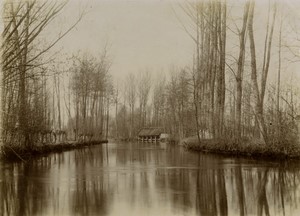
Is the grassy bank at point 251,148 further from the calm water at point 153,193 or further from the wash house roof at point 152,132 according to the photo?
the wash house roof at point 152,132

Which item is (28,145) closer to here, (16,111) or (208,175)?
(16,111)

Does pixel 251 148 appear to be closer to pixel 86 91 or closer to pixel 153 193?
pixel 153 193

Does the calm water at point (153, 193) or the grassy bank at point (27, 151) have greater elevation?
the grassy bank at point (27, 151)

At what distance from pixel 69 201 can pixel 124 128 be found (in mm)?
72164

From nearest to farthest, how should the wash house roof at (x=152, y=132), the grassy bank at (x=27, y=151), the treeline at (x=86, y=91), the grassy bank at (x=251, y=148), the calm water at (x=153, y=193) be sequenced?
the calm water at (x=153, y=193)
the grassy bank at (x=251, y=148)
the grassy bank at (x=27, y=151)
the treeline at (x=86, y=91)
the wash house roof at (x=152, y=132)

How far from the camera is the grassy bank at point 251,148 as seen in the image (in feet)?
51.3

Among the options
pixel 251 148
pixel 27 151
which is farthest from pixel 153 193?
pixel 27 151

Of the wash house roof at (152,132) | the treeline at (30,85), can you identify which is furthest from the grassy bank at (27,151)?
the wash house roof at (152,132)

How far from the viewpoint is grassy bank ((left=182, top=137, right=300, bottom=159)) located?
15.6 meters

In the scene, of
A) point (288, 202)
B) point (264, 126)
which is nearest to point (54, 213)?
point (288, 202)

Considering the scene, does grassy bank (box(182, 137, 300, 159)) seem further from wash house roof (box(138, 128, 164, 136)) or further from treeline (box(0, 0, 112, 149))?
wash house roof (box(138, 128, 164, 136))

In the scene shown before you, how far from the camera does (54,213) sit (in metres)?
6.48

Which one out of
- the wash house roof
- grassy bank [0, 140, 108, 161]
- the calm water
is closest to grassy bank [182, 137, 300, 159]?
the calm water

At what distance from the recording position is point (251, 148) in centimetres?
1858
